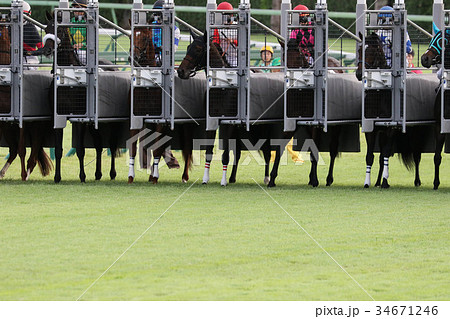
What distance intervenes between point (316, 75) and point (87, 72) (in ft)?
9.80

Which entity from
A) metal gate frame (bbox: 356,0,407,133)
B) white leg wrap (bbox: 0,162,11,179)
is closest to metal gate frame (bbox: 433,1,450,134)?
metal gate frame (bbox: 356,0,407,133)

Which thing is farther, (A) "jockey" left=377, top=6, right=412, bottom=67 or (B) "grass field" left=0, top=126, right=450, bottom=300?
(A) "jockey" left=377, top=6, right=412, bottom=67

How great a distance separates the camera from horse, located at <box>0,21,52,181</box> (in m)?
14.7

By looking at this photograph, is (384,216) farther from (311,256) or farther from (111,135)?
(111,135)

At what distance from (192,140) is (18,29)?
9.26 feet

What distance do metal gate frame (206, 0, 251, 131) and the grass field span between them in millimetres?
924

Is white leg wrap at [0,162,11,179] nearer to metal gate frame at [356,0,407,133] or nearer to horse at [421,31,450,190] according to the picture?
metal gate frame at [356,0,407,133]

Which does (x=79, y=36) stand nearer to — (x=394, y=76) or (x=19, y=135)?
(x=19, y=135)

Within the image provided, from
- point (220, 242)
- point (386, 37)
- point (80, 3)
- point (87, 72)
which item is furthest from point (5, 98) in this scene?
point (220, 242)

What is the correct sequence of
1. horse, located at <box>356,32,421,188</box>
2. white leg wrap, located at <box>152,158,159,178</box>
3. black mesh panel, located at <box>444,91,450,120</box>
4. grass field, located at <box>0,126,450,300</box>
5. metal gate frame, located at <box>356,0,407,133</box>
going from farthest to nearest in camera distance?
white leg wrap, located at <box>152,158,159,178</box>
horse, located at <box>356,32,421,188</box>
metal gate frame, located at <box>356,0,407,133</box>
black mesh panel, located at <box>444,91,450,120</box>
grass field, located at <box>0,126,450,300</box>

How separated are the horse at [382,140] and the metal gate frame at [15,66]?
14.4 feet

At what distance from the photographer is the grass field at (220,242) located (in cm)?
796

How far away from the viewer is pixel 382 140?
1500 cm

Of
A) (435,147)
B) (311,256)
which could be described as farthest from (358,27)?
(311,256)
